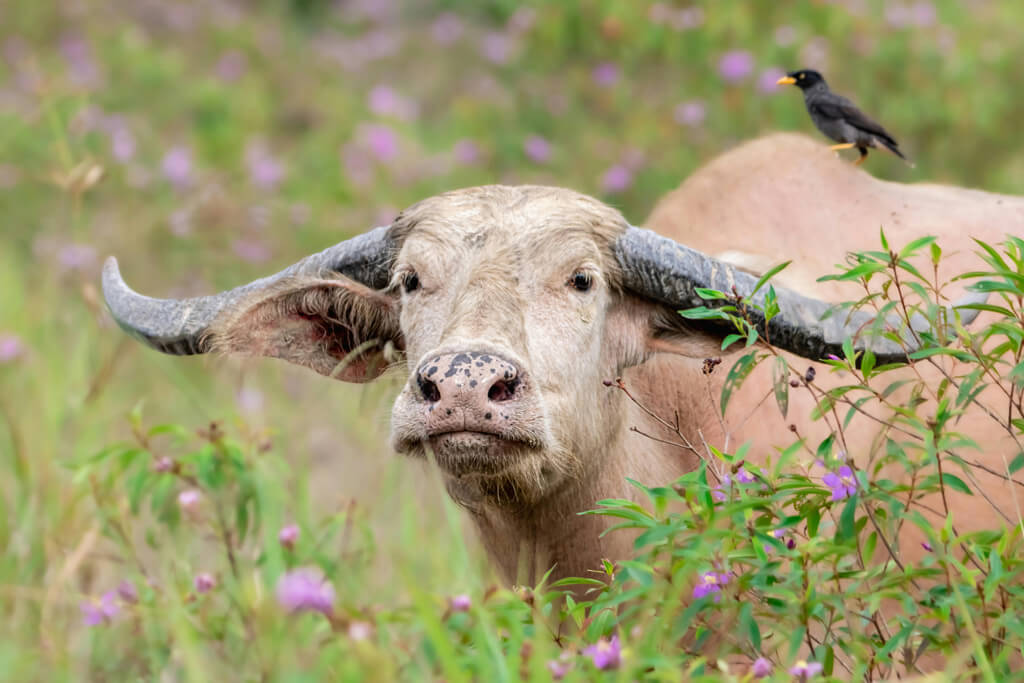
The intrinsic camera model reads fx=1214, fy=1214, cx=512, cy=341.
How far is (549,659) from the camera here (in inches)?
97.2

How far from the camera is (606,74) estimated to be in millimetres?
8648

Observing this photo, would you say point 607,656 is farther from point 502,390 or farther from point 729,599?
point 502,390

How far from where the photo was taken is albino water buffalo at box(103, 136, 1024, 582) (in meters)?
3.22

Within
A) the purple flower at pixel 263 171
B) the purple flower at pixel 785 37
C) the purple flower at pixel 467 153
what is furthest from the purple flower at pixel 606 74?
the purple flower at pixel 263 171

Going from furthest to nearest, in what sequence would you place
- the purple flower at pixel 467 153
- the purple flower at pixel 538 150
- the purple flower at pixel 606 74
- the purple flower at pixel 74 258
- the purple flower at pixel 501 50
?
the purple flower at pixel 501 50
the purple flower at pixel 467 153
the purple flower at pixel 606 74
the purple flower at pixel 538 150
the purple flower at pixel 74 258

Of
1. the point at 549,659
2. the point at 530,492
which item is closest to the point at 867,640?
the point at 549,659

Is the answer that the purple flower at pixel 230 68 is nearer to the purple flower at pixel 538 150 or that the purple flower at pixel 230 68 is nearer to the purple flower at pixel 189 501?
the purple flower at pixel 538 150

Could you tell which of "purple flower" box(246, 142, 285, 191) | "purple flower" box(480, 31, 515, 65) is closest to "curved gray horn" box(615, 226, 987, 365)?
"purple flower" box(246, 142, 285, 191)

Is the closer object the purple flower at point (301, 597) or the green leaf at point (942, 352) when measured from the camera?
the purple flower at point (301, 597)

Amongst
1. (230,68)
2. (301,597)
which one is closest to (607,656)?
(301,597)

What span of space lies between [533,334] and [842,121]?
6.33ft

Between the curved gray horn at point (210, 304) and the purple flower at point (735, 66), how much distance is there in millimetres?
4512

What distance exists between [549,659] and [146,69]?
874 centimetres

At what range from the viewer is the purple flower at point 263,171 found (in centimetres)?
887
